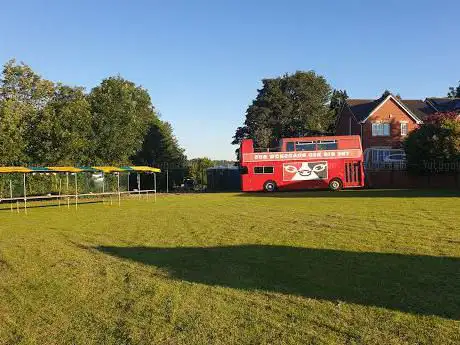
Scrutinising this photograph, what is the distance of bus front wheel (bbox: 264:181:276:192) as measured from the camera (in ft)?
112

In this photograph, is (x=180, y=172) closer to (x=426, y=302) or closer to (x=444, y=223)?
(x=444, y=223)

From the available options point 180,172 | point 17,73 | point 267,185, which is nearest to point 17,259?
point 267,185

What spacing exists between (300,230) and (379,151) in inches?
1338

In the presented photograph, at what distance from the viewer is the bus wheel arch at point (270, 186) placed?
34.3 metres

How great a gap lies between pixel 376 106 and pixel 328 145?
45.8ft

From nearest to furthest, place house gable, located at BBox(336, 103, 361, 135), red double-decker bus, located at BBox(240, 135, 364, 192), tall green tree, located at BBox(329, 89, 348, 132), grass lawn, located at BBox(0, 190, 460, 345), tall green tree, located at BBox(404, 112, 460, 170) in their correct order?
grass lawn, located at BBox(0, 190, 460, 345)
red double-decker bus, located at BBox(240, 135, 364, 192)
tall green tree, located at BBox(404, 112, 460, 170)
house gable, located at BBox(336, 103, 361, 135)
tall green tree, located at BBox(329, 89, 348, 132)

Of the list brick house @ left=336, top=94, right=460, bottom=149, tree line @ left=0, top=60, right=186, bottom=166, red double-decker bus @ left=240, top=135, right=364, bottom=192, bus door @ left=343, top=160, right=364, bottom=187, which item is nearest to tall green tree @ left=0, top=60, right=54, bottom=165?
tree line @ left=0, top=60, right=186, bottom=166

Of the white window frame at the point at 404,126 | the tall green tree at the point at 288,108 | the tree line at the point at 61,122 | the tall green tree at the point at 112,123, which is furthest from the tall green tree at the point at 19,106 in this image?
the white window frame at the point at 404,126

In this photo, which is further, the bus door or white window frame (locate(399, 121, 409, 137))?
white window frame (locate(399, 121, 409, 137))

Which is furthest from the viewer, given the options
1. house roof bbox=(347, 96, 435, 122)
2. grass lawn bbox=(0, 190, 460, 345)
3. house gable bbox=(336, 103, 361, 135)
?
house gable bbox=(336, 103, 361, 135)

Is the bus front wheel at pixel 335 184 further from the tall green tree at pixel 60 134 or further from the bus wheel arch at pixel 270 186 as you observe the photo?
the tall green tree at pixel 60 134

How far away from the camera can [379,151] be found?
143ft

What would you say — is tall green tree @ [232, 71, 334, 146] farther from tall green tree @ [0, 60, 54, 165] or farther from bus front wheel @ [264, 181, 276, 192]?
tall green tree @ [0, 60, 54, 165]

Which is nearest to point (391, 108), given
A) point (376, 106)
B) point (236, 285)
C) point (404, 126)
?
point (376, 106)
